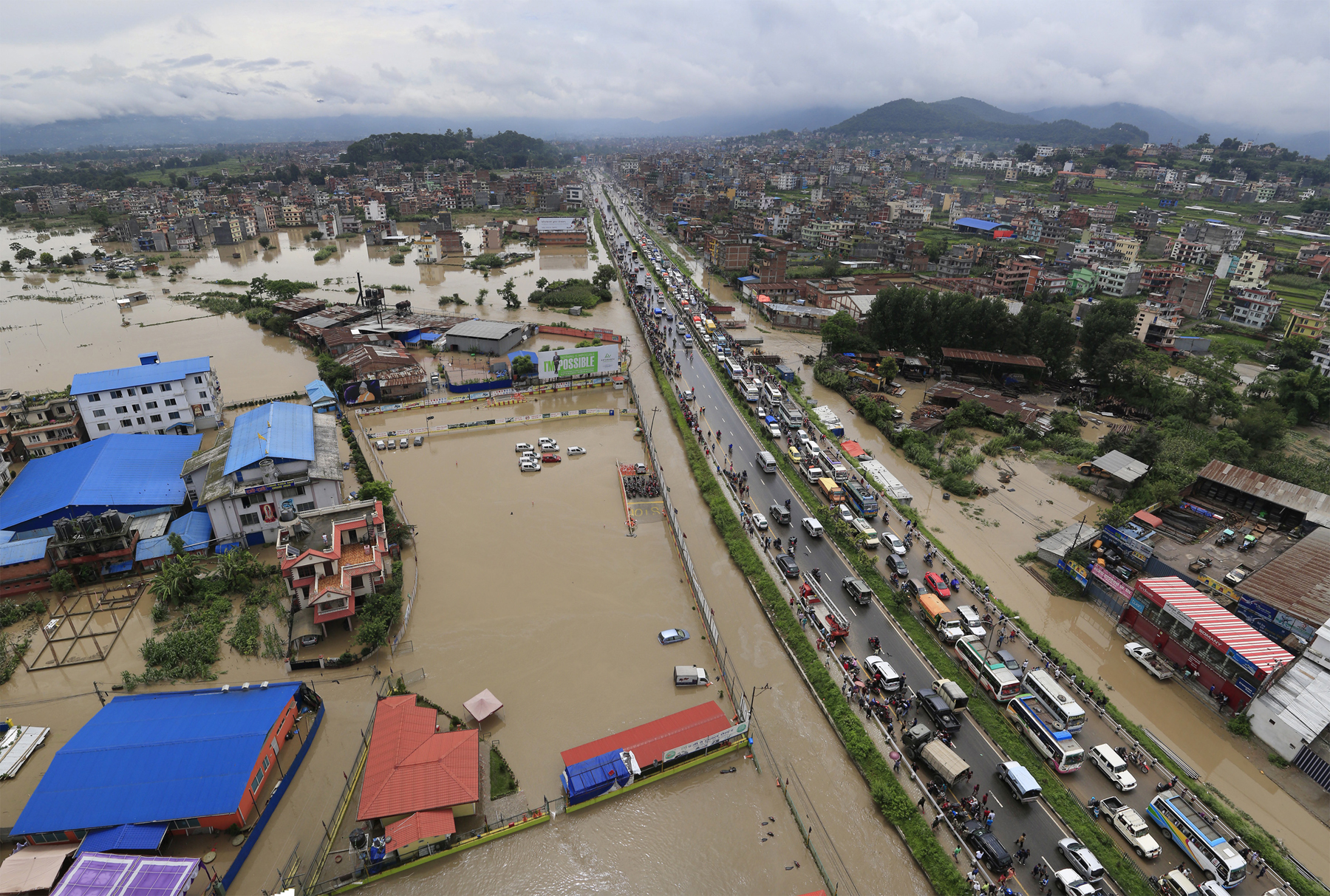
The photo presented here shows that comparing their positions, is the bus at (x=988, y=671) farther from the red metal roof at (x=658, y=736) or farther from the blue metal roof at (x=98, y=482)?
the blue metal roof at (x=98, y=482)

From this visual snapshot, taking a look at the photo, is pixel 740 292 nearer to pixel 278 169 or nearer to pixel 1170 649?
pixel 1170 649

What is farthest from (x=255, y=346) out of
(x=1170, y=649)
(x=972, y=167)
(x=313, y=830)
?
(x=972, y=167)

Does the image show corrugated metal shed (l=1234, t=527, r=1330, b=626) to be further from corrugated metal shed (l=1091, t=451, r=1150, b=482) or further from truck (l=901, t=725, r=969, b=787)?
truck (l=901, t=725, r=969, b=787)

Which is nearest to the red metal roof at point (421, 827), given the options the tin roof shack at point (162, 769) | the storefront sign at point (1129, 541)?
the tin roof shack at point (162, 769)

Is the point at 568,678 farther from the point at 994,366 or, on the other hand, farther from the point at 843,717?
the point at 994,366

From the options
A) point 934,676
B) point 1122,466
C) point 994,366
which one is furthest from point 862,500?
point 994,366

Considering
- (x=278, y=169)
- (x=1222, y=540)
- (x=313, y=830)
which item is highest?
(x=278, y=169)
